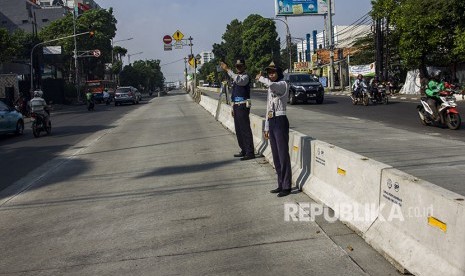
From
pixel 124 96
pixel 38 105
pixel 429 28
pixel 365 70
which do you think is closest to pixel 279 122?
pixel 38 105

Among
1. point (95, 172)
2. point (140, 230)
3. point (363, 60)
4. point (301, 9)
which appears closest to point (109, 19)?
point (301, 9)

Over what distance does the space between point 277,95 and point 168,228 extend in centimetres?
237

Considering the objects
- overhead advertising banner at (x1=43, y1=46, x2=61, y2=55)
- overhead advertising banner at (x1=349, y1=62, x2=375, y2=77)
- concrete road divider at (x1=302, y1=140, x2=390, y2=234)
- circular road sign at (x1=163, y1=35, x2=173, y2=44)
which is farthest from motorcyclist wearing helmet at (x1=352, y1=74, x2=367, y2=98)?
overhead advertising banner at (x1=43, y1=46, x2=61, y2=55)

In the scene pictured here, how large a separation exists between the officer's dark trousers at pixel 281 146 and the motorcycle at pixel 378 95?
1945 centimetres

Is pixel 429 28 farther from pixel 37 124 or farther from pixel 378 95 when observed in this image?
pixel 37 124

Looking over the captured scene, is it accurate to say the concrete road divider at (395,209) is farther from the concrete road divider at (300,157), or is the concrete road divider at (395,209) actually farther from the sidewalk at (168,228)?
the concrete road divider at (300,157)

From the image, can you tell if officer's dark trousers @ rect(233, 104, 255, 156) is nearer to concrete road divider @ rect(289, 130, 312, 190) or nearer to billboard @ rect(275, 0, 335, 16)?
concrete road divider @ rect(289, 130, 312, 190)

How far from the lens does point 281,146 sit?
677 cm

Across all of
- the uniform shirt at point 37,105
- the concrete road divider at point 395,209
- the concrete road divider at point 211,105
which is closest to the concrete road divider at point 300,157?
the concrete road divider at point 395,209

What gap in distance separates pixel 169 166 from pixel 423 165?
4.71 metres

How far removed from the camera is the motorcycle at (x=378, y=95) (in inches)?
995

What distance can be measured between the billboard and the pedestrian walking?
172 feet

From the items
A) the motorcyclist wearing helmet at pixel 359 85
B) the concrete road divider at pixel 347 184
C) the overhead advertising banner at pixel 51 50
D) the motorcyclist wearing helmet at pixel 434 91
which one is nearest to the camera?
the concrete road divider at pixel 347 184

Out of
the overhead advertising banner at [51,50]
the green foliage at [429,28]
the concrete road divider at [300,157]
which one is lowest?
the concrete road divider at [300,157]
